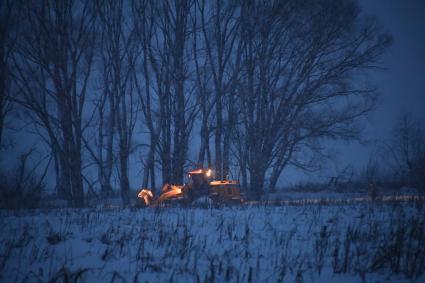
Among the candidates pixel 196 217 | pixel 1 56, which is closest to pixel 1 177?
pixel 1 56

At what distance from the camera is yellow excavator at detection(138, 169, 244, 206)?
13758 millimetres

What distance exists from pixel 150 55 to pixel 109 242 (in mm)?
15182

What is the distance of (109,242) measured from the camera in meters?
4.61

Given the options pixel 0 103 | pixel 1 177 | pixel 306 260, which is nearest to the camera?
pixel 306 260

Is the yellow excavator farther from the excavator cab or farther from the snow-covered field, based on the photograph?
the snow-covered field

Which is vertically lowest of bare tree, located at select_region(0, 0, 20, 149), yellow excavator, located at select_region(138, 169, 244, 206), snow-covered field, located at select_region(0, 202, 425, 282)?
snow-covered field, located at select_region(0, 202, 425, 282)

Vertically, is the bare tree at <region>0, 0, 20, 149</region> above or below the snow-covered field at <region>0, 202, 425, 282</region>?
above

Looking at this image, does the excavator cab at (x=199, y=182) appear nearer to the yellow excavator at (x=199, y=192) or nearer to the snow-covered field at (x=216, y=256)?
the yellow excavator at (x=199, y=192)

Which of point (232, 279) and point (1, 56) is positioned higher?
point (1, 56)

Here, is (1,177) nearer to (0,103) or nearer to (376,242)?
(0,103)

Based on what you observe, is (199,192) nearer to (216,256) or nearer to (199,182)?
(199,182)

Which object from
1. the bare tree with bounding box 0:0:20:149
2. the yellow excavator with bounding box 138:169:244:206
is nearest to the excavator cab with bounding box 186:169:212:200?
the yellow excavator with bounding box 138:169:244:206

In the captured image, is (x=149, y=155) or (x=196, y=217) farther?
(x=149, y=155)

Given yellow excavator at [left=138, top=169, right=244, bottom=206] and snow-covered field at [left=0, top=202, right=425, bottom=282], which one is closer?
snow-covered field at [left=0, top=202, right=425, bottom=282]
